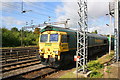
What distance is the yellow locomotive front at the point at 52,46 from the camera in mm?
8359

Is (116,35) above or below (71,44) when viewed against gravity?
above

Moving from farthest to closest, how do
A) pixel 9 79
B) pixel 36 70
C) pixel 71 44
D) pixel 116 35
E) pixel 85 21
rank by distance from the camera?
pixel 116 35
pixel 71 44
pixel 36 70
pixel 85 21
pixel 9 79

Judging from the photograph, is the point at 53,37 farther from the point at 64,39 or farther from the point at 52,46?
the point at 64,39

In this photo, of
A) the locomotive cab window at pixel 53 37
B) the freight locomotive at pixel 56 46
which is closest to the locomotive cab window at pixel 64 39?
the freight locomotive at pixel 56 46

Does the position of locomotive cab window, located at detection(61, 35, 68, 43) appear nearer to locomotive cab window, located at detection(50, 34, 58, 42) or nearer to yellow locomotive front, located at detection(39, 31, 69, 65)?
yellow locomotive front, located at detection(39, 31, 69, 65)

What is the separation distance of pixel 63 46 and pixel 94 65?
119 inches

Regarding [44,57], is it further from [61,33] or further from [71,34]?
[71,34]

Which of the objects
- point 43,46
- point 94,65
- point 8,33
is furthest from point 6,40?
point 94,65

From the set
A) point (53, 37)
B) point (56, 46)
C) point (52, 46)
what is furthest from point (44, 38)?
point (56, 46)

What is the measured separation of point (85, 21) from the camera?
768 cm

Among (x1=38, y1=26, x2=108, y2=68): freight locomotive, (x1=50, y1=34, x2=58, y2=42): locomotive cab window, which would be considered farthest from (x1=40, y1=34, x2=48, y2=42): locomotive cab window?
(x1=50, y1=34, x2=58, y2=42): locomotive cab window

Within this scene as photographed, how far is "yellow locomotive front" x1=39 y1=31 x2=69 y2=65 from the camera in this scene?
836 centimetres

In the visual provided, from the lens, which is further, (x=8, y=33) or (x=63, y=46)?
(x=8, y=33)

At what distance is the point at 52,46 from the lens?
8.62 metres
